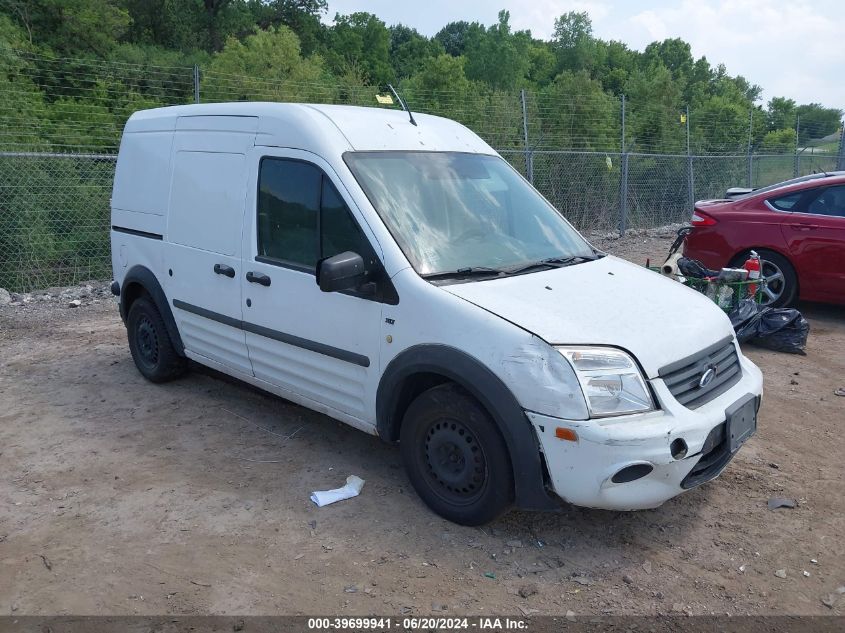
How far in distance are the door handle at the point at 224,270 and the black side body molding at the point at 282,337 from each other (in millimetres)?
290

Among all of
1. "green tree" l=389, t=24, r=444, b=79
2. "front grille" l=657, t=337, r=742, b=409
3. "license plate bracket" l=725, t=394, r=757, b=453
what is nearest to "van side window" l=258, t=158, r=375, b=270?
"front grille" l=657, t=337, r=742, b=409

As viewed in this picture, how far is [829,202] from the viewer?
761cm

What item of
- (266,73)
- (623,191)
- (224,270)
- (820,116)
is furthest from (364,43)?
(224,270)

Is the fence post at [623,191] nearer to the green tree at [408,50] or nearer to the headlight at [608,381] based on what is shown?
the headlight at [608,381]

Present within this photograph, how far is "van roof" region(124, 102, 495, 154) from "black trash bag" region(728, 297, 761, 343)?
3.21 metres

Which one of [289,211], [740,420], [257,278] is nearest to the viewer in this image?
[740,420]

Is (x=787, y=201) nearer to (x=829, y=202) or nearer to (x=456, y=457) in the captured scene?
(x=829, y=202)

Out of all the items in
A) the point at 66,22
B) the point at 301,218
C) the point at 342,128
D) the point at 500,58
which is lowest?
the point at 301,218

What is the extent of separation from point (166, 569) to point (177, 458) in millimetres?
1277

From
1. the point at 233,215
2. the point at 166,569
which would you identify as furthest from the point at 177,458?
the point at 233,215

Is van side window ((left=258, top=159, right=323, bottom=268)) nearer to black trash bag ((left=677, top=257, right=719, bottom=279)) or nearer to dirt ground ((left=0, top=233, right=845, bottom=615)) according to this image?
dirt ground ((left=0, top=233, right=845, bottom=615))

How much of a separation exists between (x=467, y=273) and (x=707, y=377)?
131cm

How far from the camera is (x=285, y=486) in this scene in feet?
13.6

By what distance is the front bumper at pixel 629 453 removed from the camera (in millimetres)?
3104
